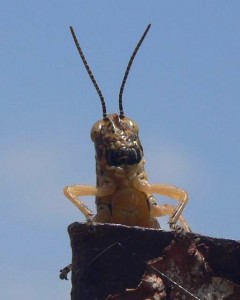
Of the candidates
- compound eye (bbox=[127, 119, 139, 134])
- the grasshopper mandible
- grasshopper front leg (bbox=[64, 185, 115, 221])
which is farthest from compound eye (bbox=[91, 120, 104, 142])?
grasshopper front leg (bbox=[64, 185, 115, 221])

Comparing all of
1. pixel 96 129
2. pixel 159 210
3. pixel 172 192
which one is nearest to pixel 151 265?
pixel 159 210

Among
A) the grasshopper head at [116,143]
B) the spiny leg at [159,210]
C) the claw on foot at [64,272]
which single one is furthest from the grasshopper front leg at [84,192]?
the claw on foot at [64,272]

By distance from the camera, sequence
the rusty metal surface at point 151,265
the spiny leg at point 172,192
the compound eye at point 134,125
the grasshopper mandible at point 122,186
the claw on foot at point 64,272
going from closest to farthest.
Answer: the rusty metal surface at point 151,265 → the claw on foot at point 64,272 → the grasshopper mandible at point 122,186 → the spiny leg at point 172,192 → the compound eye at point 134,125

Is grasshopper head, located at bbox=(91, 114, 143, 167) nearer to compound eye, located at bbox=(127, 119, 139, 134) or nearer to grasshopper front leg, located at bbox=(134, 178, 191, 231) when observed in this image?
compound eye, located at bbox=(127, 119, 139, 134)

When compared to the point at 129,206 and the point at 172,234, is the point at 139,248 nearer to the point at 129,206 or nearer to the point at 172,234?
the point at 172,234

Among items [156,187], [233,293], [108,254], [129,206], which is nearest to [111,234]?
[108,254]

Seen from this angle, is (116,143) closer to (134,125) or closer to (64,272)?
(134,125)

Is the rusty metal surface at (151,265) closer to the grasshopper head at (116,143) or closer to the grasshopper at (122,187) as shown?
the grasshopper at (122,187)

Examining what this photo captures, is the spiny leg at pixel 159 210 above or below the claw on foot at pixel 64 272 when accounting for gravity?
above
